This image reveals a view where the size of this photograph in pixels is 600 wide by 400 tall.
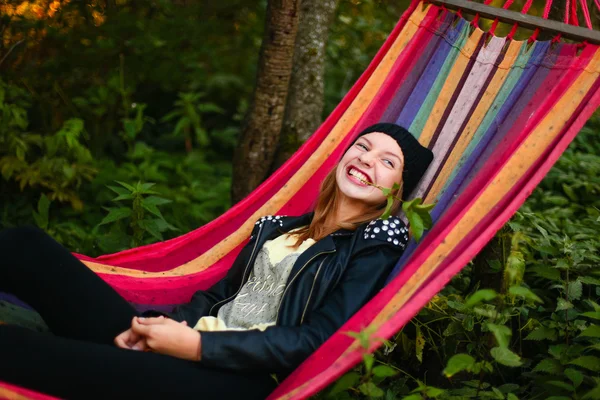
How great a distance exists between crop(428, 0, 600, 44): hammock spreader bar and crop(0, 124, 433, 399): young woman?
1.82 feet

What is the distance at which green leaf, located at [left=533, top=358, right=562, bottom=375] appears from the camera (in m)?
2.19

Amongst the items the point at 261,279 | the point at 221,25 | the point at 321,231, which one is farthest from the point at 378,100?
the point at 221,25

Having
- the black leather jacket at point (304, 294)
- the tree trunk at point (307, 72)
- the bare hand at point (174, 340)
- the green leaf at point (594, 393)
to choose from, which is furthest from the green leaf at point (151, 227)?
the green leaf at point (594, 393)

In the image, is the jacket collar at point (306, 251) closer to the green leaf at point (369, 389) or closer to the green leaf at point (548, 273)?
the green leaf at point (369, 389)

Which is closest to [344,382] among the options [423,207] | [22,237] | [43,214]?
[423,207]

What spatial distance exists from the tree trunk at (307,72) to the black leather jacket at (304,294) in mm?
1468

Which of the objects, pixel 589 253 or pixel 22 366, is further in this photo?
pixel 589 253

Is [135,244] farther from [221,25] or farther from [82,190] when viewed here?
[221,25]

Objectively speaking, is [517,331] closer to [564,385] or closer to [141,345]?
[564,385]

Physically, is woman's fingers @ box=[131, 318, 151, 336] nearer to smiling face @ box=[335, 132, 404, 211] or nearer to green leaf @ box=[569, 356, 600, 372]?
smiling face @ box=[335, 132, 404, 211]

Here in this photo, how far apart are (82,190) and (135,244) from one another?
110 cm

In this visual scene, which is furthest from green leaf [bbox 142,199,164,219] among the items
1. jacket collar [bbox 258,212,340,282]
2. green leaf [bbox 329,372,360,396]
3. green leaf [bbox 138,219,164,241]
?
green leaf [bbox 329,372,360,396]

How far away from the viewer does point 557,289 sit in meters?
2.61

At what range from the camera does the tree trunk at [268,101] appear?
10.9 feet
